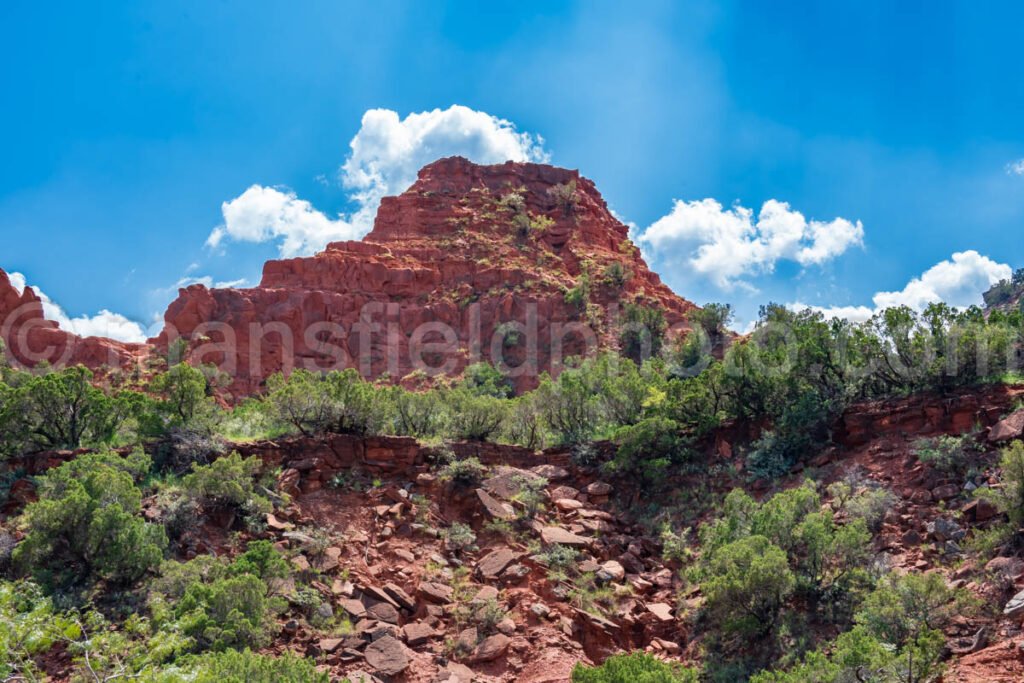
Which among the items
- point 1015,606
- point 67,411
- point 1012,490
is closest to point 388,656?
point 1015,606

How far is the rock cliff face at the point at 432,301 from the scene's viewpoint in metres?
44.8

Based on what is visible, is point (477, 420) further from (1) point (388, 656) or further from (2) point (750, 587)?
(2) point (750, 587)

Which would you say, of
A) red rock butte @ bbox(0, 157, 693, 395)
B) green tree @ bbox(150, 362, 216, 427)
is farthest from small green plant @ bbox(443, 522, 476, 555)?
red rock butte @ bbox(0, 157, 693, 395)

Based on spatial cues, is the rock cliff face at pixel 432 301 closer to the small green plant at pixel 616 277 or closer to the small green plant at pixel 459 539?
the small green plant at pixel 616 277

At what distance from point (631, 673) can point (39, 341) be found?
139ft

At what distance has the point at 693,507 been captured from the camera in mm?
18453

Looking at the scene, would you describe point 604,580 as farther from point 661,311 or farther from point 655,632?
point 661,311

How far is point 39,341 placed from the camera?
41.3 m

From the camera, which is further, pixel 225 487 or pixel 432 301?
pixel 432 301

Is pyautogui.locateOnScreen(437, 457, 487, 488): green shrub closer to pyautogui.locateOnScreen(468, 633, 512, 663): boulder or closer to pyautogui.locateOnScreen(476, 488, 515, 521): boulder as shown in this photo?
pyautogui.locateOnScreen(476, 488, 515, 521): boulder

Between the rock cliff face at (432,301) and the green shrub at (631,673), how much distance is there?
31.7 meters

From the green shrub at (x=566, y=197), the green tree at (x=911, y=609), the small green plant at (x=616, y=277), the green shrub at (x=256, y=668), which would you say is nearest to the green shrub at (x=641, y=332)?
the small green plant at (x=616, y=277)

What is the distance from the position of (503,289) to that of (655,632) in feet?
119

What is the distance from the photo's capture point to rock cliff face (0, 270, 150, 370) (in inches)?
1593
